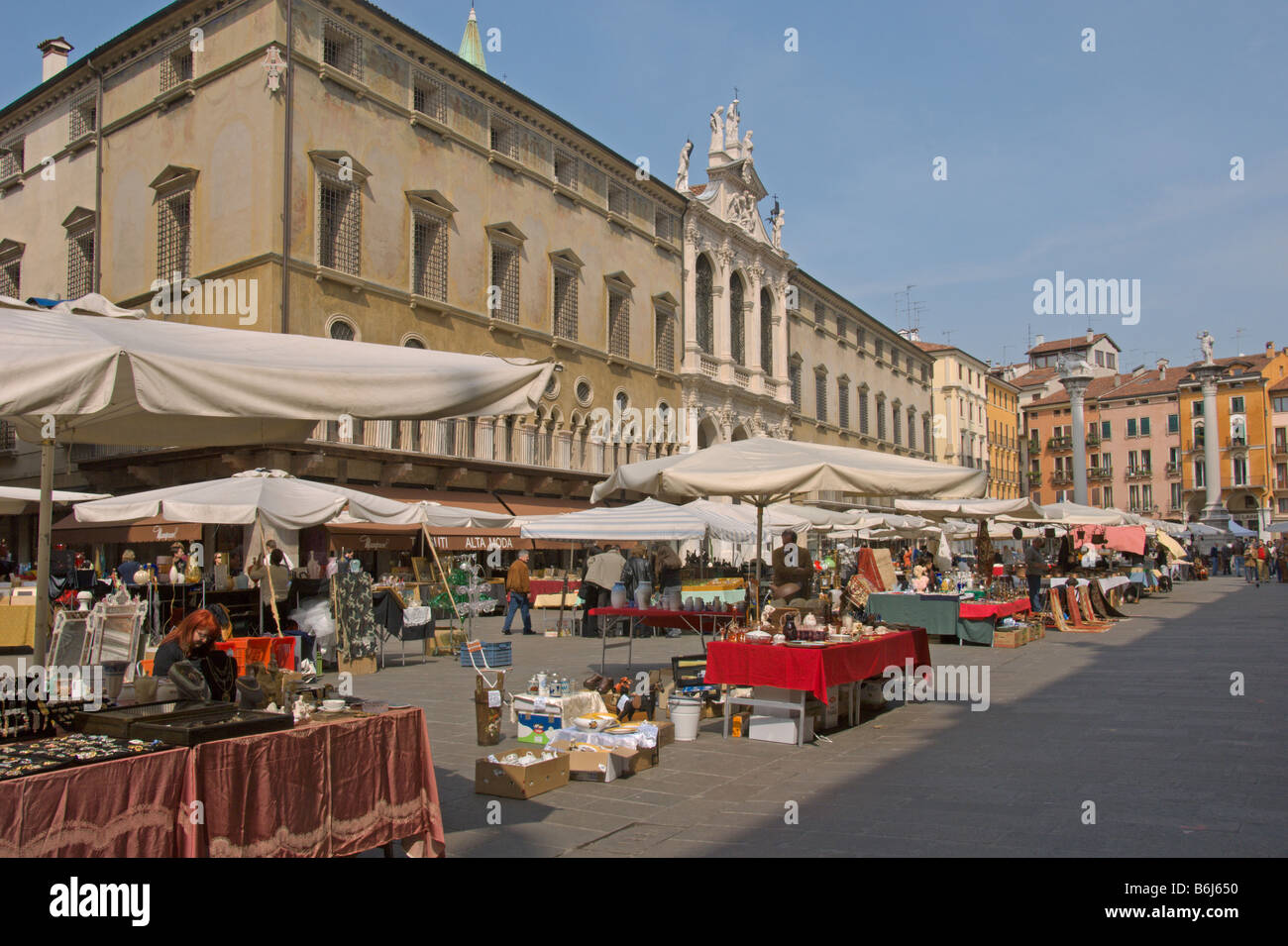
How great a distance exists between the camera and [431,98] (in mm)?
26656

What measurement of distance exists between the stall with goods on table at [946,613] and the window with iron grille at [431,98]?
57.7ft

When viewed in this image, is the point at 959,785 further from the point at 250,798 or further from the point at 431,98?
the point at 431,98

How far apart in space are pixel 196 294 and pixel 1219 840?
22730 mm

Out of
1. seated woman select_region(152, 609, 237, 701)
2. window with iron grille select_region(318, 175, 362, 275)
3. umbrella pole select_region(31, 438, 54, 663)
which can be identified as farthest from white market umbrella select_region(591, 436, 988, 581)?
window with iron grille select_region(318, 175, 362, 275)

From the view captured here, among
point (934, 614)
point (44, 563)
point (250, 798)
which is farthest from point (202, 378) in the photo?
point (934, 614)

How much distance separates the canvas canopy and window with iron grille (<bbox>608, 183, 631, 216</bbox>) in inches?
801

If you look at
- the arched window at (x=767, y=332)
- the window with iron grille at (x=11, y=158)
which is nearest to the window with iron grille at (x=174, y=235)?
the window with iron grille at (x=11, y=158)

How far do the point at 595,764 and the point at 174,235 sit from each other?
69.8 feet

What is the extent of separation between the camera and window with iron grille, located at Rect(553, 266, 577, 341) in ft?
103

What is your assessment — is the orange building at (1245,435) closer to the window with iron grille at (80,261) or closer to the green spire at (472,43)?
the green spire at (472,43)

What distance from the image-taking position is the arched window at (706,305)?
39438mm

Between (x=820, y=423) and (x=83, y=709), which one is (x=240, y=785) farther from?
(x=820, y=423)

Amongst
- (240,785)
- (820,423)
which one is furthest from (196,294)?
(820,423)

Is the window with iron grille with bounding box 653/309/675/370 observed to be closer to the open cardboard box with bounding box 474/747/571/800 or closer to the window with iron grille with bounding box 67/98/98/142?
the window with iron grille with bounding box 67/98/98/142
